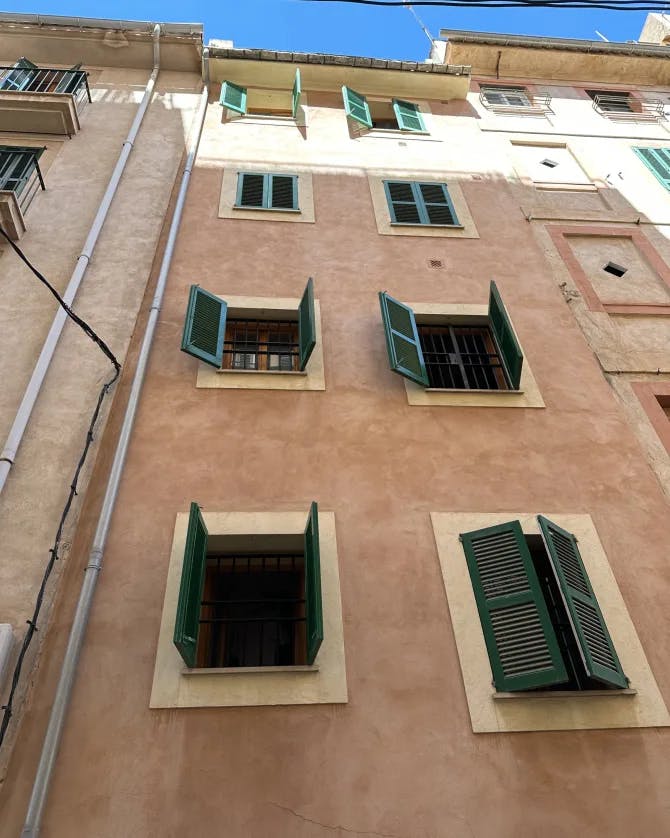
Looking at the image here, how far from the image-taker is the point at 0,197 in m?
9.40

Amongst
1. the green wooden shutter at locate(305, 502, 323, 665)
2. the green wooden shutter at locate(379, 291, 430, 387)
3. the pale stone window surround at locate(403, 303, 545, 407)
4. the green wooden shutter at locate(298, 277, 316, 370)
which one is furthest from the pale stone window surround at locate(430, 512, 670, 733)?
the green wooden shutter at locate(298, 277, 316, 370)

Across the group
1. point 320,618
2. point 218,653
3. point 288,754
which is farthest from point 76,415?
point 288,754

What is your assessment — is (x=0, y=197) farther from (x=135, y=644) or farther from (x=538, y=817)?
(x=538, y=817)

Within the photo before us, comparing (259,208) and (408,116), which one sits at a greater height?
(408,116)

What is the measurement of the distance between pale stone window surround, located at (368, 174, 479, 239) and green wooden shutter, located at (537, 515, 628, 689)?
577cm

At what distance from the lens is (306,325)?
8.24 metres

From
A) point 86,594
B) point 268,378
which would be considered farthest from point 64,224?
point 86,594

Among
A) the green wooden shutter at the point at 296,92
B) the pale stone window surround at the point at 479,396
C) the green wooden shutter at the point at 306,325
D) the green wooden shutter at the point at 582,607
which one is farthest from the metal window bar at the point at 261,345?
the green wooden shutter at the point at 296,92

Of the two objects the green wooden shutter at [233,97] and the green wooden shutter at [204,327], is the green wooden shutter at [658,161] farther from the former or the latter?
the green wooden shutter at [204,327]

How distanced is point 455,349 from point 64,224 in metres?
6.34

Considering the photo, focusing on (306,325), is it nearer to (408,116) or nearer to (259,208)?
(259,208)

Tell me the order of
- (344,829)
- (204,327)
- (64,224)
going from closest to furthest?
(344,829) < (204,327) < (64,224)

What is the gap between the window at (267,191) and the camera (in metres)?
10.8

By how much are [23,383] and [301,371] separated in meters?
3.26
